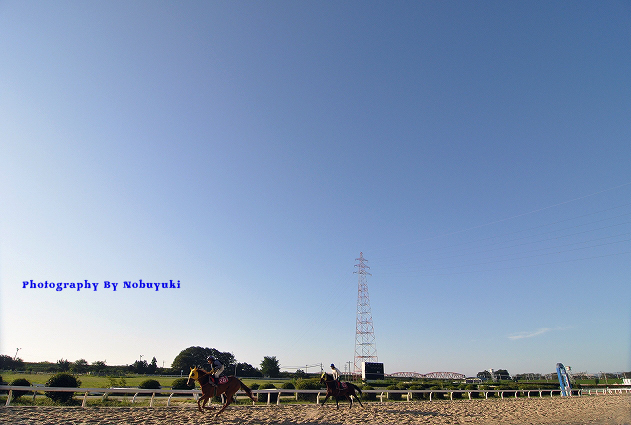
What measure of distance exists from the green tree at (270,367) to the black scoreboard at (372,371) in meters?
21.4

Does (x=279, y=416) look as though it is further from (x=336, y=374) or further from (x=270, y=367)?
(x=270, y=367)

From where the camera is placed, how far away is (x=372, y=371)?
4584cm

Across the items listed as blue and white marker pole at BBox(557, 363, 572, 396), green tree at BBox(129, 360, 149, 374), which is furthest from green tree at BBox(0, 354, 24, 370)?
blue and white marker pole at BBox(557, 363, 572, 396)

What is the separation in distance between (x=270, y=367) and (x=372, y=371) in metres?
22.7

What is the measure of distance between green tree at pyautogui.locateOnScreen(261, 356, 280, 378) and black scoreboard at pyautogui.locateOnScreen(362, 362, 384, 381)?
21.4 metres

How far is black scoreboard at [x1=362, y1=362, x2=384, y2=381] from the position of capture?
149 feet

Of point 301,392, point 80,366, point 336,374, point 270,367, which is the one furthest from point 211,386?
point 80,366

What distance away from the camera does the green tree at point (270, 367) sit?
200ft

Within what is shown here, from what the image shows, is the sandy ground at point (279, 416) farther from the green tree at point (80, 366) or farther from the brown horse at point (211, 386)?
the green tree at point (80, 366)

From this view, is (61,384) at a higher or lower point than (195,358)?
lower

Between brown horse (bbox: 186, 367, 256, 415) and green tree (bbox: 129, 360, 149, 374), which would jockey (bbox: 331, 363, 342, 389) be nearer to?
brown horse (bbox: 186, 367, 256, 415)

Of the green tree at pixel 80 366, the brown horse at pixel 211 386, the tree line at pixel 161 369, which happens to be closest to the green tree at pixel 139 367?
the tree line at pixel 161 369

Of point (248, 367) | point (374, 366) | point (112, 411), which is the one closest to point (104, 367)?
point (248, 367)

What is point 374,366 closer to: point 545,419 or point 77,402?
point 545,419
